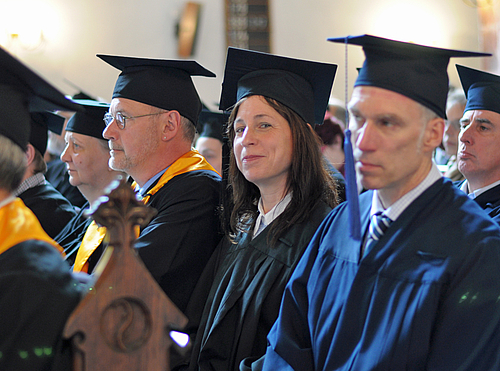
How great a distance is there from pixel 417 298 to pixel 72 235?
246 cm

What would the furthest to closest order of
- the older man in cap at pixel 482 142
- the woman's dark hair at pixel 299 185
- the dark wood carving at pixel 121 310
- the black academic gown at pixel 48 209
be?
the black academic gown at pixel 48 209, the older man in cap at pixel 482 142, the woman's dark hair at pixel 299 185, the dark wood carving at pixel 121 310

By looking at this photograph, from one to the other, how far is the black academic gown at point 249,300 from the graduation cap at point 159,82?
1.05 m

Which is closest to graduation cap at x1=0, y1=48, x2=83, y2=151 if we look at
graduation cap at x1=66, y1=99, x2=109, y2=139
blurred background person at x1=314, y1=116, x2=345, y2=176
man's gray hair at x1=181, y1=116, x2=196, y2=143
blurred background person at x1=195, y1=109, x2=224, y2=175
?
man's gray hair at x1=181, y1=116, x2=196, y2=143

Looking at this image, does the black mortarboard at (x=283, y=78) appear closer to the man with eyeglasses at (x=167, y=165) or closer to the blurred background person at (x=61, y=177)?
the man with eyeglasses at (x=167, y=165)

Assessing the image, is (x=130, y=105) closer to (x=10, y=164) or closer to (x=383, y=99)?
(x=10, y=164)

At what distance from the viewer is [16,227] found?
4.25 ft

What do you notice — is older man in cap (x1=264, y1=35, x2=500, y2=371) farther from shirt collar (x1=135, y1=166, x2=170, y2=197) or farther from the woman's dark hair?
shirt collar (x1=135, y1=166, x2=170, y2=197)

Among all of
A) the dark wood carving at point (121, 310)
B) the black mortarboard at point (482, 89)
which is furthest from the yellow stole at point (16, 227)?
the black mortarboard at point (482, 89)

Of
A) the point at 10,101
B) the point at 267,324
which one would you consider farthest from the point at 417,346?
the point at 10,101

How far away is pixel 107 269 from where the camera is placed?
865 mm

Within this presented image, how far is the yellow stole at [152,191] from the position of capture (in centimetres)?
263

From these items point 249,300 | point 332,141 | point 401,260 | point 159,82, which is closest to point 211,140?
point 332,141

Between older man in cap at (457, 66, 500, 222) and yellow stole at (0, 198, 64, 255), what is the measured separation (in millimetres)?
2159

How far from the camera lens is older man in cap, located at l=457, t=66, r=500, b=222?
267cm
